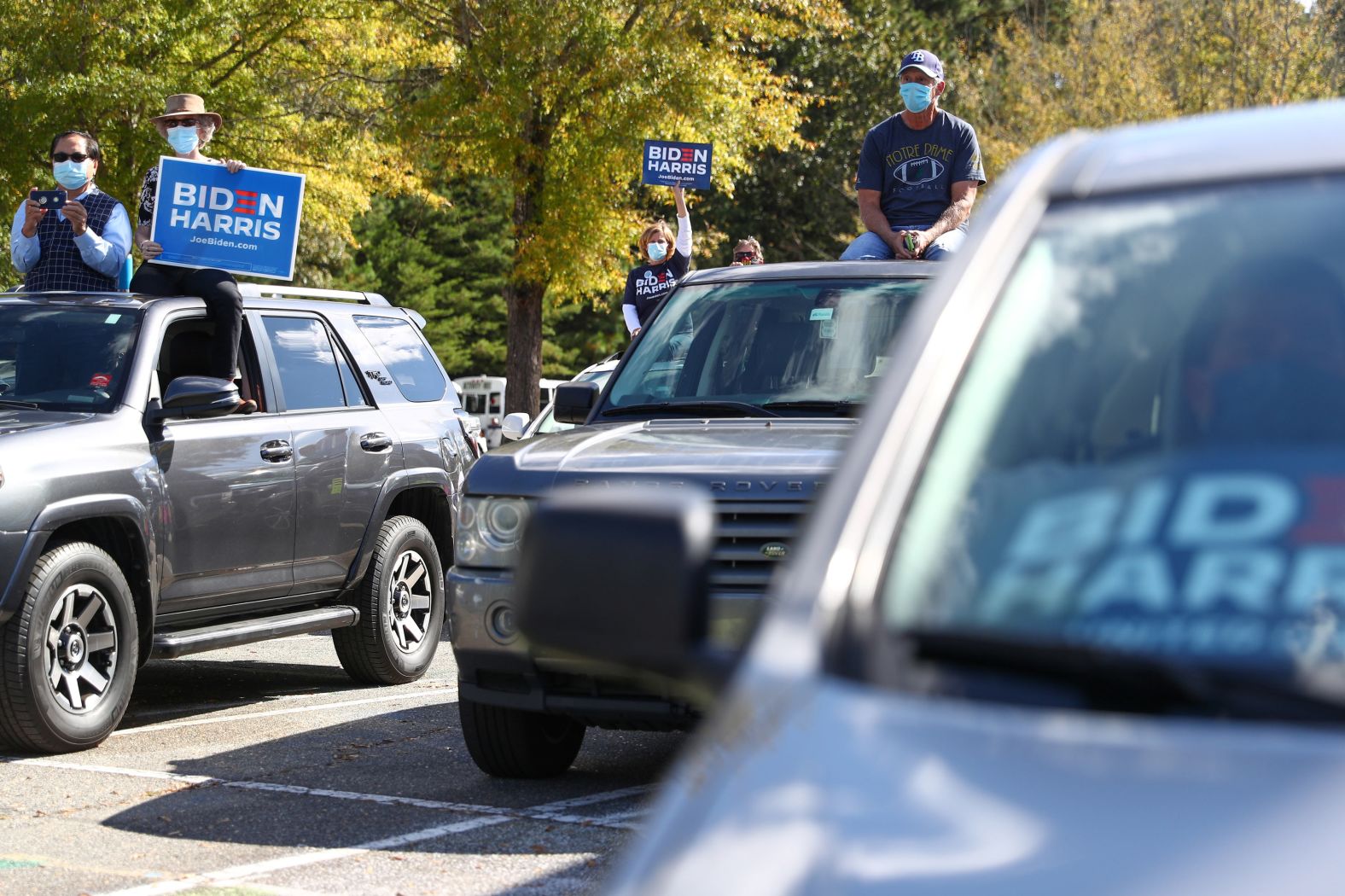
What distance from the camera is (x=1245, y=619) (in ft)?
5.98

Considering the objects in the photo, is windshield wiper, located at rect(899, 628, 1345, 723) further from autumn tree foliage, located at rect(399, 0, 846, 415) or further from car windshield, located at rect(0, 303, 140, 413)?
autumn tree foliage, located at rect(399, 0, 846, 415)

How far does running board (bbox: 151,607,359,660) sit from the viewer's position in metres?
7.80

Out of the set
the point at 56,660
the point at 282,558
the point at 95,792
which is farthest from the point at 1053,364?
the point at 282,558

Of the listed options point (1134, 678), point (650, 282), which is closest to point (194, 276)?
point (650, 282)

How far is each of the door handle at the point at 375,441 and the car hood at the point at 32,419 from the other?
180 cm

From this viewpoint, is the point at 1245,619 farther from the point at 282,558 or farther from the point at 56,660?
the point at 282,558

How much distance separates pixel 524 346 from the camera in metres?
23.4

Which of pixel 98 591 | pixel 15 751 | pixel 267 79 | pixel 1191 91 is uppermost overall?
pixel 1191 91

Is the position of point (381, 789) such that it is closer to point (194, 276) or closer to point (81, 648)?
point (81, 648)

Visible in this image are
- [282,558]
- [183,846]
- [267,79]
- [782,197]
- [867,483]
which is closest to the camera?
[867,483]

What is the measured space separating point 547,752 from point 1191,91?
94.4ft

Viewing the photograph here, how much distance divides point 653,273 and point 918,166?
4633mm

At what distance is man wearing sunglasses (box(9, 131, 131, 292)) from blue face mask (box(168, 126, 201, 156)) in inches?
21.7

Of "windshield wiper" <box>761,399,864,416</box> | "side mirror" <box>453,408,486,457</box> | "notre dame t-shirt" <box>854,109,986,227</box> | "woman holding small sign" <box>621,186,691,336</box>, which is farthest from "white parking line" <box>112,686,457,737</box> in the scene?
"woman holding small sign" <box>621,186,691,336</box>
